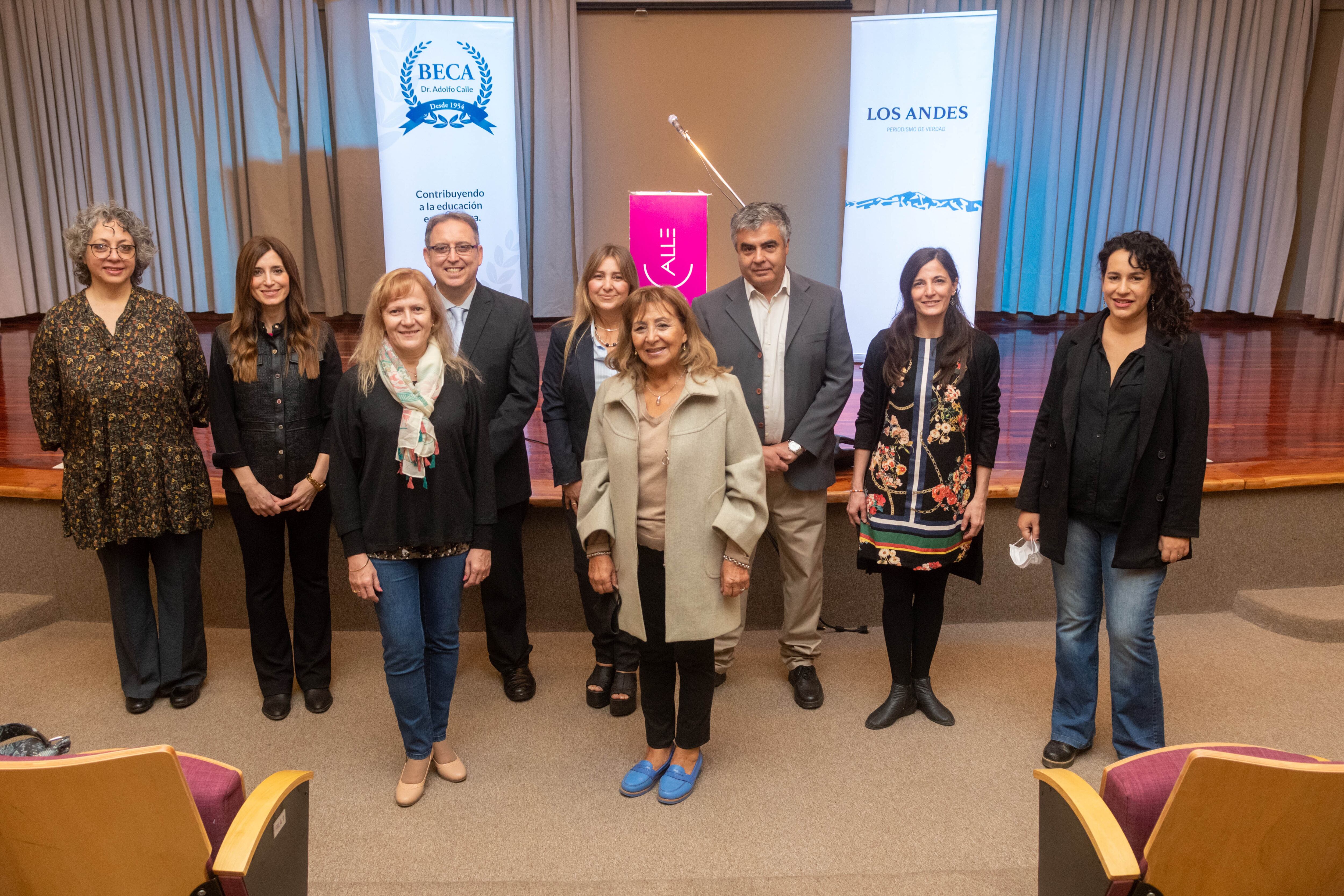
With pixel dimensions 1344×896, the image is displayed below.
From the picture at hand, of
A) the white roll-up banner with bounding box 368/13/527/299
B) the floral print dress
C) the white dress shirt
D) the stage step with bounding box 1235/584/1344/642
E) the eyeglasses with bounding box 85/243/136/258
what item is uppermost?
the white roll-up banner with bounding box 368/13/527/299

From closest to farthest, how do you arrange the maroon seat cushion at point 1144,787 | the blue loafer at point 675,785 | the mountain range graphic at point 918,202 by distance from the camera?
the maroon seat cushion at point 1144,787, the blue loafer at point 675,785, the mountain range graphic at point 918,202

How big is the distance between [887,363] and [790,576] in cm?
77

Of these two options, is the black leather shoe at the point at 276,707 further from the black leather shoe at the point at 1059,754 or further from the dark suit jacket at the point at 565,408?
the black leather shoe at the point at 1059,754

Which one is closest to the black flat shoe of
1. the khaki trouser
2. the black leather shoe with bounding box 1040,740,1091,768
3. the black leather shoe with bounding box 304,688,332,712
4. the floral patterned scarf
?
the khaki trouser

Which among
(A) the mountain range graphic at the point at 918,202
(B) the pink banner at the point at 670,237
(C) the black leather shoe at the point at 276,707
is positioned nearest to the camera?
(C) the black leather shoe at the point at 276,707

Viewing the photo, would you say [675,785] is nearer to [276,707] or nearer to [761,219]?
[276,707]

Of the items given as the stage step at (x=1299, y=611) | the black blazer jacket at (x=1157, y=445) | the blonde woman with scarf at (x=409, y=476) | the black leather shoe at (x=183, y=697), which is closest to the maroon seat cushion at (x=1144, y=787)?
the black blazer jacket at (x=1157, y=445)

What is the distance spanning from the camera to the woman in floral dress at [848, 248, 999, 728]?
255cm

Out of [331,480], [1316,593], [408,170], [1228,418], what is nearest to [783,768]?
[331,480]

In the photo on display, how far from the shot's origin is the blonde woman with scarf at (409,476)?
2.26 m

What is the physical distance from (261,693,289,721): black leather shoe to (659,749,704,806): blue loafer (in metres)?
1.21

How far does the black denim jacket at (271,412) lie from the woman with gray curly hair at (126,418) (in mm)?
142

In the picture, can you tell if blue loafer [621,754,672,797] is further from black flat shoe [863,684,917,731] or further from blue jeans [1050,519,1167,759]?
blue jeans [1050,519,1167,759]

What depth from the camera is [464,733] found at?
2818 mm
